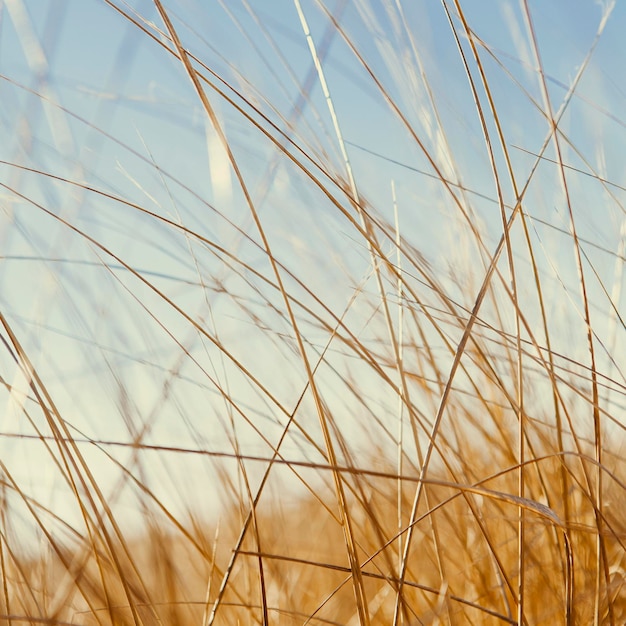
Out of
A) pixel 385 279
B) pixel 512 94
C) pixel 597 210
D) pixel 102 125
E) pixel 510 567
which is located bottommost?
pixel 510 567

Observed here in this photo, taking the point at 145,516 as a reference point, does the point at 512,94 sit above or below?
above

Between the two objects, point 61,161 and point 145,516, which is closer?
point 145,516

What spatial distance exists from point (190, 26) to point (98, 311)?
41 centimetres

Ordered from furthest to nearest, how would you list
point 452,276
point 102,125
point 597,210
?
point 597,210
point 452,276
point 102,125

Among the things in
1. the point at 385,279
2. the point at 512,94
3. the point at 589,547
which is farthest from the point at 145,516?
the point at 512,94

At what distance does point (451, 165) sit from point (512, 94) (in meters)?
0.56

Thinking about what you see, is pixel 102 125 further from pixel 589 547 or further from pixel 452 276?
pixel 589 547

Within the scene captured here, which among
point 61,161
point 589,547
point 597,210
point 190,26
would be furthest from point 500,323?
point 61,161

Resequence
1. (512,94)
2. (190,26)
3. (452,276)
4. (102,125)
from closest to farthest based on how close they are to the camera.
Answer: (102,125) < (190,26) < (452,276) < (512,94)

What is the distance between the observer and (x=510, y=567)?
3.06 ft

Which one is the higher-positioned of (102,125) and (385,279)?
(102,125)

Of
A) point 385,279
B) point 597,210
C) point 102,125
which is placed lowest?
point 385,279

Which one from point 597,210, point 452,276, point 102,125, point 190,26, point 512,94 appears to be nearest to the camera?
point 102,125

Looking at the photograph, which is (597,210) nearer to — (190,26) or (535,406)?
(535,406)
